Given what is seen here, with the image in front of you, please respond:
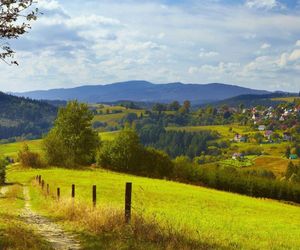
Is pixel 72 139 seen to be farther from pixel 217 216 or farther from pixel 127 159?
pixel 217 216

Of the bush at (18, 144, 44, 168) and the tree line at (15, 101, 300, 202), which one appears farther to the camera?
the tree line at (15, 101, 300, 202)

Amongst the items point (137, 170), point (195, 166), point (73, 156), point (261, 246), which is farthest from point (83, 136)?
point (261, 246)

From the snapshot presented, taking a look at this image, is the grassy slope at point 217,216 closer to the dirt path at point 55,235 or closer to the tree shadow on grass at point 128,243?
the tree shadow on grass at point 128,243

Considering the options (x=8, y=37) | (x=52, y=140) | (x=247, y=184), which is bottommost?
(x=247, y=184)

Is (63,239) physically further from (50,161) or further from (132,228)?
(50,161)

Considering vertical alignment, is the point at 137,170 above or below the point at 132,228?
below

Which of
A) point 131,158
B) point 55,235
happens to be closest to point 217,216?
point 55,235

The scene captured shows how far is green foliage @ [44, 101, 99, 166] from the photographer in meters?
104

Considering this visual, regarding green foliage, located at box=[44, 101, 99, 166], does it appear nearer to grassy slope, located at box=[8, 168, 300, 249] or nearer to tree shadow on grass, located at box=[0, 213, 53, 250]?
grassy slope, located at box=[8, 168, 300, 249]

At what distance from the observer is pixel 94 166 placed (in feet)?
365

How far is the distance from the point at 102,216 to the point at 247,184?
101m

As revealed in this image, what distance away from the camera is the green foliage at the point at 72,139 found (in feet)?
342

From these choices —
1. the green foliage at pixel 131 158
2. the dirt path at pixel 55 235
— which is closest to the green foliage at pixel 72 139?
the green foliage at pixel 131 158

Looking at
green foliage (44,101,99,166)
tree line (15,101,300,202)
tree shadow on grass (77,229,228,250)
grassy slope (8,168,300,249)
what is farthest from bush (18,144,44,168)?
tree shadow on grass (77,229,228,250)
